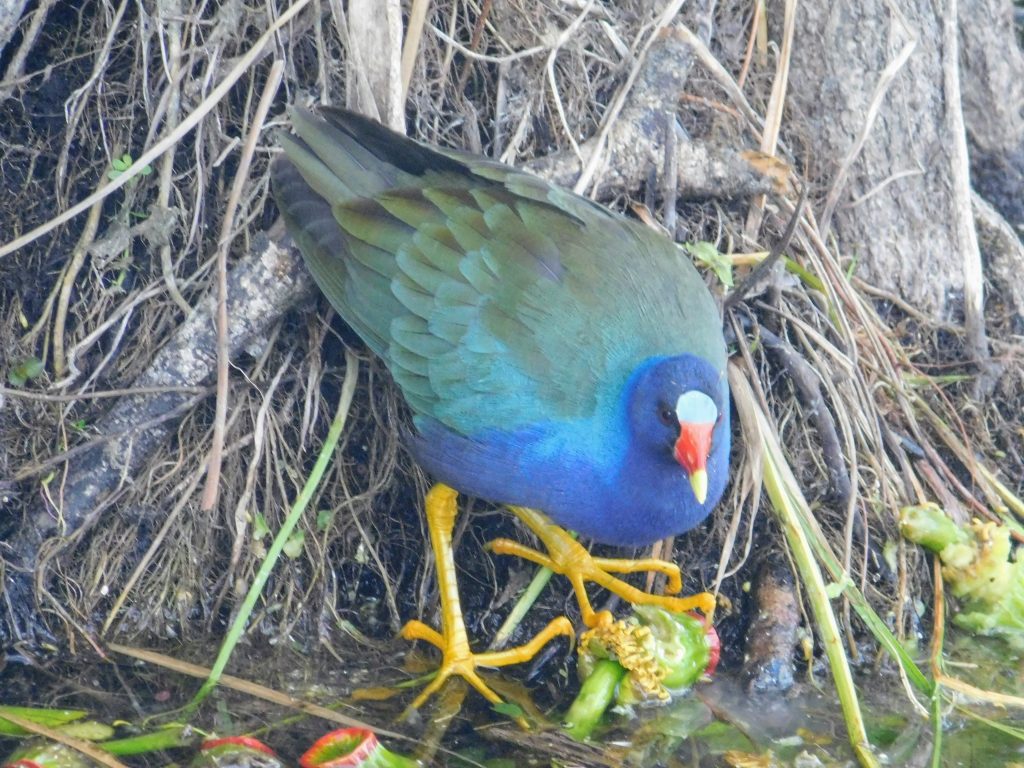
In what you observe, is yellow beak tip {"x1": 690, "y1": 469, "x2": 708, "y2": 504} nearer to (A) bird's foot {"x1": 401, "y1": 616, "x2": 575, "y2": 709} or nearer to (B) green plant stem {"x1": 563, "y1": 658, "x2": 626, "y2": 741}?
(B) green plant stem {"x1": 563, "y1": 658, "x2": 626, "y2": 741}

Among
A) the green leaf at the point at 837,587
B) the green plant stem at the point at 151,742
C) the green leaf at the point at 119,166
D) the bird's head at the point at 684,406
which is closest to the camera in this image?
the green plant stem at the point at 151,742

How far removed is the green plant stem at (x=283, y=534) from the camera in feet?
9.41

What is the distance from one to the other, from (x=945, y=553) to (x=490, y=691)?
1277 mm

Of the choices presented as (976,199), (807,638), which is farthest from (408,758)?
(976,199)

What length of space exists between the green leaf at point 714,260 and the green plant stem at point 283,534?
3.13 ft

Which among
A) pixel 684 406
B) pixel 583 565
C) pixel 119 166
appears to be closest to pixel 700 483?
pixel 684 406

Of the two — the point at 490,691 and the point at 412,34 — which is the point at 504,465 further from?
the point at 412,34

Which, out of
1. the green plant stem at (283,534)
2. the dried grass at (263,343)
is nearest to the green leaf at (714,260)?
the dried grass at (263,343)

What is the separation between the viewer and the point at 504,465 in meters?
2.83

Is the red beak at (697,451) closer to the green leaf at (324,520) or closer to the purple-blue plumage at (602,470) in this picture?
the purple-blue plumage at (602,470)

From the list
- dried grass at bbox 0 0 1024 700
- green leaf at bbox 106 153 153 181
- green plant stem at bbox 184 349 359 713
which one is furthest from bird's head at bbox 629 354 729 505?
green leaf at bbox 106 153 153 181

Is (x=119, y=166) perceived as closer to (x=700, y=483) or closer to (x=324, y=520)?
(x=324, y=520)

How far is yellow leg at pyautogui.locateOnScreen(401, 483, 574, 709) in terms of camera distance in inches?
117

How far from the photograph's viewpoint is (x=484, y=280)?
285cm
